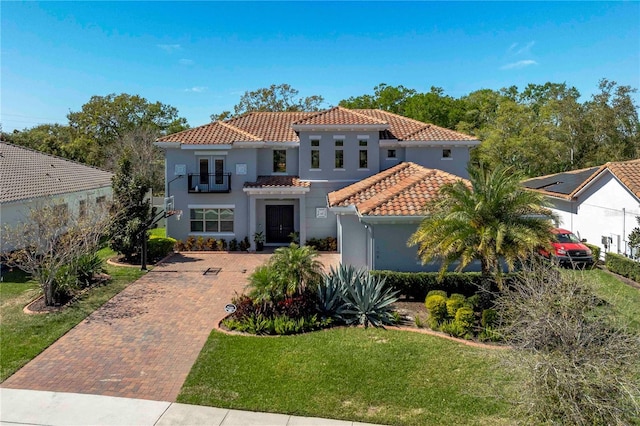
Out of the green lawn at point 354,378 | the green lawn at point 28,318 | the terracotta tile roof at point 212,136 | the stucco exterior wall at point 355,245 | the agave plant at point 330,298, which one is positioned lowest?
the green lawn at point 354,378

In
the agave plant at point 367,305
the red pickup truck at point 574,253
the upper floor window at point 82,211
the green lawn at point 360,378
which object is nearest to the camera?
the green lawn at point 360,378

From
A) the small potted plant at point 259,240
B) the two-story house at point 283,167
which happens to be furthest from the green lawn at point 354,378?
the two-story house at point 283,167

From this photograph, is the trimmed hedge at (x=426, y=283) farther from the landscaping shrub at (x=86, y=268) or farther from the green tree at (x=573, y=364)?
the landscaping shrub at (x=86, y=268)

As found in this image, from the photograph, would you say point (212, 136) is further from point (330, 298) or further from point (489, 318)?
point (489, 318)

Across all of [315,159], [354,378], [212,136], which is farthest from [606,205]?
[212,136]

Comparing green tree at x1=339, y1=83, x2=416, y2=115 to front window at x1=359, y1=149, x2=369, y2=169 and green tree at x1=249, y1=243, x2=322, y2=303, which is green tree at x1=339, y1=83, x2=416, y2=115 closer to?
front window at x1=359, y1=149, x2=369, y2=169

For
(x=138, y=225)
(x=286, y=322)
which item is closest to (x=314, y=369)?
(x=286, y=322)

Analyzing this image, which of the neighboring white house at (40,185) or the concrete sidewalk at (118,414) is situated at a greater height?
the neighboring white house at (40,185)

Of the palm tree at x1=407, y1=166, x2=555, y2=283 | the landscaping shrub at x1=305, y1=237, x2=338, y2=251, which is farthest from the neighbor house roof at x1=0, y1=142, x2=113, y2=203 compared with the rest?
the palm tree at x1=407, y1=166, x2=555, y2=283
